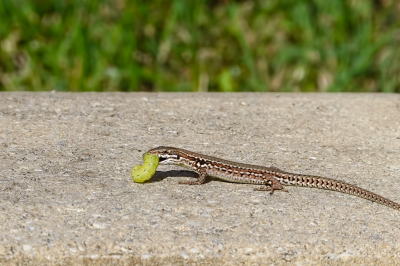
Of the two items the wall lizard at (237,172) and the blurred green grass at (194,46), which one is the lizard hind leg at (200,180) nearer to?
the wall lizard at (237,172)

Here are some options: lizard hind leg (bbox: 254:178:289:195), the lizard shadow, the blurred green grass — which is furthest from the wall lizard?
the blurred green grass

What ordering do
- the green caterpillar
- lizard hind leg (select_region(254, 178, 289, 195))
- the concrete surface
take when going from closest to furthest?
the concrete surface < the green caterpillar < lizard hind leg (select_region(254, 178, 289, 195))

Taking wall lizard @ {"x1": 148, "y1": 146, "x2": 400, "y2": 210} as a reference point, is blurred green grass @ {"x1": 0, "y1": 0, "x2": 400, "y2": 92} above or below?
above

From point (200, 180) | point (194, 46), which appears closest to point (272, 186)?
point (200, 180)

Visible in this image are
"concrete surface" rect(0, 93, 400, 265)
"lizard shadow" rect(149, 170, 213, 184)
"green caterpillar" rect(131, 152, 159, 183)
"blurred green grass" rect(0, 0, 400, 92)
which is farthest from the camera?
"blurred green grass" rect(0, 0, 400, 92)

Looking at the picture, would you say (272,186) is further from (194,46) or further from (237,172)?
(194,46)

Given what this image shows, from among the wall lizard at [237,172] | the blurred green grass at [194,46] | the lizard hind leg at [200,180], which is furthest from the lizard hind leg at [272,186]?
the blurred green grass at [194,46]

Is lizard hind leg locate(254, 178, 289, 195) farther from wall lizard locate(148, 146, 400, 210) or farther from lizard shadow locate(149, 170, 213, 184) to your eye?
lizard shadow locate(149, 170, 213, 184)
